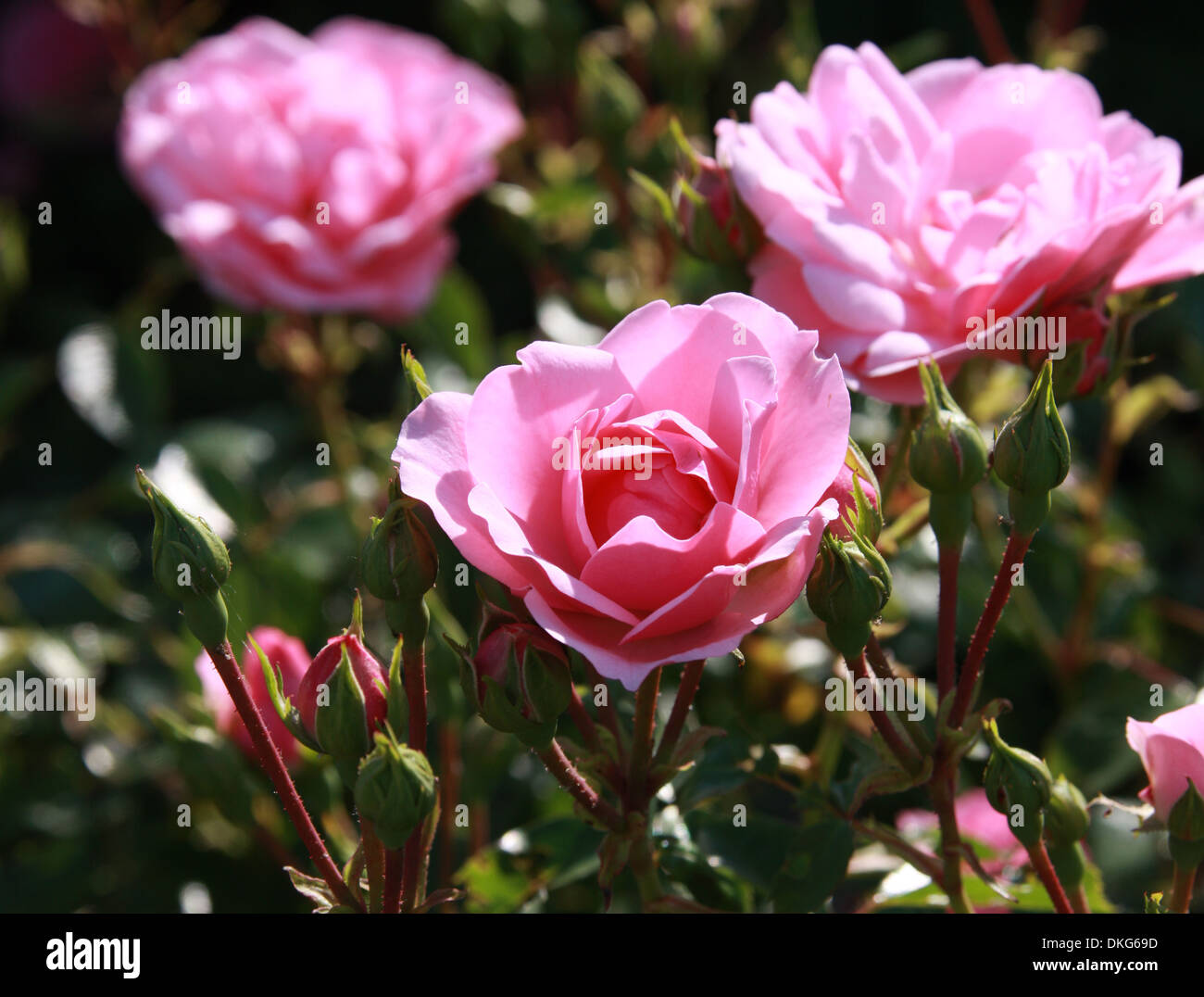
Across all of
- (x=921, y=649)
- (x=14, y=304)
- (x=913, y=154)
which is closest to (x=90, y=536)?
(x=14, y=304)

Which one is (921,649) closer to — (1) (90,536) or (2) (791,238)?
(2) (791,238)

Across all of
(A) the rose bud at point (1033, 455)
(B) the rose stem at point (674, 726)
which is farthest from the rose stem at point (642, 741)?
(A) the rose bud at point (1033, 455)

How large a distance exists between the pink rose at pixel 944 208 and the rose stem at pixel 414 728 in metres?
0.30

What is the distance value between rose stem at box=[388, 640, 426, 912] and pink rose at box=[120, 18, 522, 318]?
2.30ft

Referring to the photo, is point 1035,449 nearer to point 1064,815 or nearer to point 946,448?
point 946,448

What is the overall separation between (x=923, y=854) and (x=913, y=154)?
44cm

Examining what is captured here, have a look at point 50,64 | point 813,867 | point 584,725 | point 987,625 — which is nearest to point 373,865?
point 584,725

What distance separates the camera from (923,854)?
0.73 m

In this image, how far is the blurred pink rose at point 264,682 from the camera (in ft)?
2.72

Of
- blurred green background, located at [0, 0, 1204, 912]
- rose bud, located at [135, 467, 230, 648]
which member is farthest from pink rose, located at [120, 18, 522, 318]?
rose bud, located at [135, 467, 230, 648]

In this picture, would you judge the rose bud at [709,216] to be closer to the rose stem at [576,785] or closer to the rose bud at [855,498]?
the rose bud at [855,498]

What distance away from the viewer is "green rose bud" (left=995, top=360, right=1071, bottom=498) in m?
0.65

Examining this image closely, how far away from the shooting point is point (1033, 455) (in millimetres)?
652
